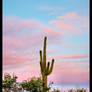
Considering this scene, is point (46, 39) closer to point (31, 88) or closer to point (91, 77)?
point (91, 77)

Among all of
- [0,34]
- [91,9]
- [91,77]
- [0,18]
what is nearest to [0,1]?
[0,18]

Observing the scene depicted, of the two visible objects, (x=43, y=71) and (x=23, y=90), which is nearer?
(x=43, y=71)

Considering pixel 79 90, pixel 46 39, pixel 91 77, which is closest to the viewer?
pixel 91 77

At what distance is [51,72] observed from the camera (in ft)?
22.4

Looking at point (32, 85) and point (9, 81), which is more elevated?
point (9, 81)

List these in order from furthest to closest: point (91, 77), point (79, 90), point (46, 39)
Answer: point (79, 90) → point (46, 39) → point (91, 77)

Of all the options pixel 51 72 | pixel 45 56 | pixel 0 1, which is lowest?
pixel 51 72

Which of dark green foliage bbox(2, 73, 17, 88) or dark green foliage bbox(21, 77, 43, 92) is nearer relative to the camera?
dark green foliage bbox(21, 77, 43, 92)

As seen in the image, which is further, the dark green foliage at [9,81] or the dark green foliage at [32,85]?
the dark green foliage at [9,81]

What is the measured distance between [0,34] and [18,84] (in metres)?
7.51

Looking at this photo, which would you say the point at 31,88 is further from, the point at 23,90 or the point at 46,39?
the point at 46,39

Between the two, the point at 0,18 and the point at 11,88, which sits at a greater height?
the point at 0,18

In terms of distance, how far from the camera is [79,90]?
10.2 m

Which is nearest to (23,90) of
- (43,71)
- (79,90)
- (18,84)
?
(18,84)
